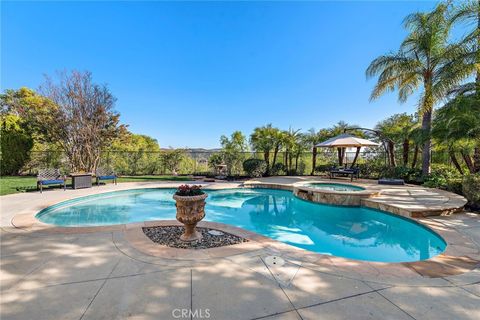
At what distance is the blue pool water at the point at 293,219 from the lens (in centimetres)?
429

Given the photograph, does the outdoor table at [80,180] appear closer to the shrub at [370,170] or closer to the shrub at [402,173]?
the shrub at [370,170]

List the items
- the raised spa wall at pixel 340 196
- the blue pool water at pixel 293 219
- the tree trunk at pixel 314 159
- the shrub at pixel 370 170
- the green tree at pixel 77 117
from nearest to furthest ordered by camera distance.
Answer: the blue pool water at pixel 293 219 → the raised spa wall at pixel 340 196 → the green tree at pixel 77 117 → the shrub at pixel 370 170 → the tree trunk at pixel 314 159

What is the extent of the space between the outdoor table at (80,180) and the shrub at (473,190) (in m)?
13.8

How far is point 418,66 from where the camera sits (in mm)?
9688

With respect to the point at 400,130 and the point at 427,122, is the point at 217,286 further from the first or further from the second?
the point at 400,130

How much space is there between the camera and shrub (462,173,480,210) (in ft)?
18.6

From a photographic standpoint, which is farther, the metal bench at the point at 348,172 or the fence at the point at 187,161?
the fence at the point at 187,161

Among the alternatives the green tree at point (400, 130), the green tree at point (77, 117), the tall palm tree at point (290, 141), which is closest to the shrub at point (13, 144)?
the green tree at point (77, 117)

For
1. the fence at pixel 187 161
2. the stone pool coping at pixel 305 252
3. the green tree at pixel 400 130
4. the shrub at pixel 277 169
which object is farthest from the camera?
the shrub at pixel 277 169

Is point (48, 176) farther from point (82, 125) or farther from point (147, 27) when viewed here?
point (147, 27)

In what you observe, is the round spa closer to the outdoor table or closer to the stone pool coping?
the stone pool coping

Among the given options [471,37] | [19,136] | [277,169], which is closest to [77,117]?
[19,136]

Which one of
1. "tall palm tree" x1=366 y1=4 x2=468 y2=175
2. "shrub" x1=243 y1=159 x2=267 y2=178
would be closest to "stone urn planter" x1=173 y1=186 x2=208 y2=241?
"shrub" x1=243 y1=159 x2=267 y2=178

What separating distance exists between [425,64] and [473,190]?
7085mm
